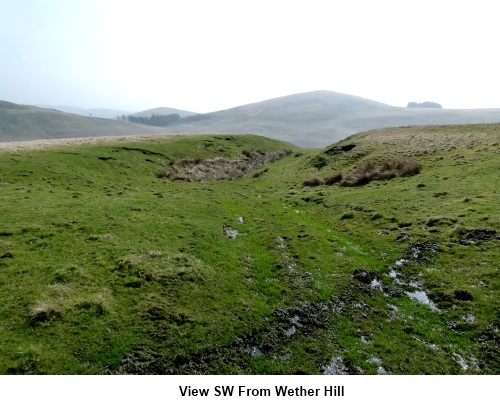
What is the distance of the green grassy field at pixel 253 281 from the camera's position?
1410 centimetres

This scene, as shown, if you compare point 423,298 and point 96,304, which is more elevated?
point 96,304

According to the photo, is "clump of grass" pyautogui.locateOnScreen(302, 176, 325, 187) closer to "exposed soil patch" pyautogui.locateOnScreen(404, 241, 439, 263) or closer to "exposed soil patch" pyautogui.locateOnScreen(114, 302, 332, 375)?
"exposed soil patch" pyautogui.locateOnScreen(404, 241, 439, 263)

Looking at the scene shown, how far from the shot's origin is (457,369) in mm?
13586

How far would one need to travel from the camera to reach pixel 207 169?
71.1m

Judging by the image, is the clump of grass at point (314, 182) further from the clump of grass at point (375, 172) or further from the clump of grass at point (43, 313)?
the clump of grass at point (43, 313)

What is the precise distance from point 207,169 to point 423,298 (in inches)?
2248

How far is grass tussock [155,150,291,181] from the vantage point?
63.3 metres

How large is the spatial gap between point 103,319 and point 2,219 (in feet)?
63.7

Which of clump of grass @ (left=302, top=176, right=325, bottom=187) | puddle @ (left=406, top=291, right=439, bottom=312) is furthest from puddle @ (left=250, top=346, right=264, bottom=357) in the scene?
clump of grass @ (left=302, top=176, right=325, bottom=187)

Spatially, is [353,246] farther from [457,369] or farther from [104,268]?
[104,268]

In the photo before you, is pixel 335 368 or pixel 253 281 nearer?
pixel 335 368

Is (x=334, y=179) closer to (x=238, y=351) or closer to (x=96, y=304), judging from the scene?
(x=238, y=351)

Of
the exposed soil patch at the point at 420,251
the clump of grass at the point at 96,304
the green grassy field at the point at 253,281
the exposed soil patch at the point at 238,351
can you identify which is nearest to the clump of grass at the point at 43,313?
the green grassy field at the point at 253,281

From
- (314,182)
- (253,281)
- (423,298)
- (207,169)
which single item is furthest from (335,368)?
(207,169)
